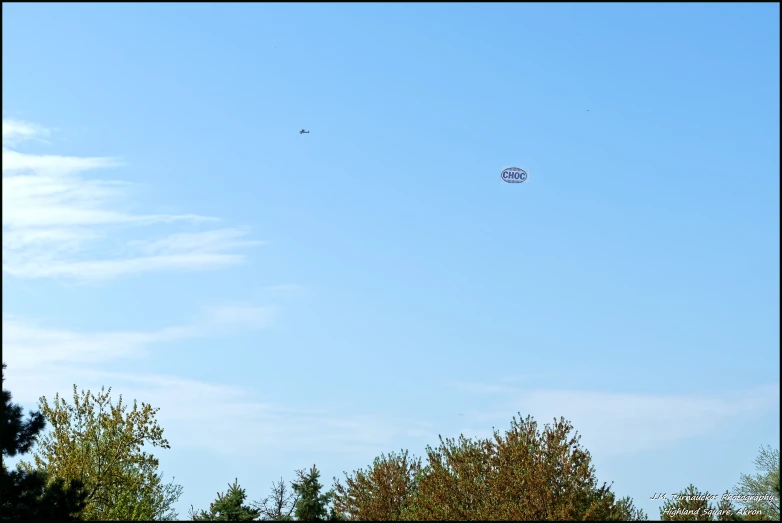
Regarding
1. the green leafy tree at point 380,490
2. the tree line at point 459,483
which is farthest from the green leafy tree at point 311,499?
the green leafy tree at point 380,490

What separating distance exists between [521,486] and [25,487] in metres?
26.5

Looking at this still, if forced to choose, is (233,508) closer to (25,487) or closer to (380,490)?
(25,487)

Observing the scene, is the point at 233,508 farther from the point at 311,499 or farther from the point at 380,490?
the point at 380,490

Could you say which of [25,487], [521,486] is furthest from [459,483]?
[25,487]

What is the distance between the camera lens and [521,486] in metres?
47.4

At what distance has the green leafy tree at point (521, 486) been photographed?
45.8 m

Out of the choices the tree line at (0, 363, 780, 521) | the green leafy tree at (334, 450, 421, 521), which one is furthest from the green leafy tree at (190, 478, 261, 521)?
the green leafy tree at (334, 450, 421, 521)

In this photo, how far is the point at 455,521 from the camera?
4909cm

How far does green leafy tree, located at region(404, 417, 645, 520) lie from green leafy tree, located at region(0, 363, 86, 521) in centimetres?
2387

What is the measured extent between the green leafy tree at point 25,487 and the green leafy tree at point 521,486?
23869mm

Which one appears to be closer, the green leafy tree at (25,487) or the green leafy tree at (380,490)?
the green leafy tree at (25,487)

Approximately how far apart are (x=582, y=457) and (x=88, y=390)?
2943 centimetres

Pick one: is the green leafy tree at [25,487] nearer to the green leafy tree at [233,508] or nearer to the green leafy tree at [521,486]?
the green leafy tree at [233,508]

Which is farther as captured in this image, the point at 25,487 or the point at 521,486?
the point at 521,486
